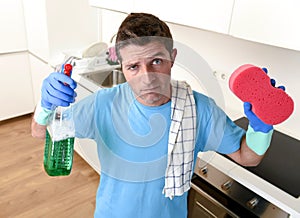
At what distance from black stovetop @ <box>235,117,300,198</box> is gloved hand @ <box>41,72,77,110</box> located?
656 millimetres

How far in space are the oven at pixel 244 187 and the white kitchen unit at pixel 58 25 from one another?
1.31 meters

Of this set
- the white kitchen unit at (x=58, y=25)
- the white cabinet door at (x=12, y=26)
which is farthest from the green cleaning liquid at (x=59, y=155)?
the white cabinet door at (x=12, y=26)

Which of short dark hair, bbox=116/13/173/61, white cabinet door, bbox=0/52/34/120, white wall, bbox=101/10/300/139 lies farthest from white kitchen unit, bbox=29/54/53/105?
short dark hair, bbox=116/13/173/61

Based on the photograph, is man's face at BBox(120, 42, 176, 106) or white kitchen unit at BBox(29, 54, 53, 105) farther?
white kitchen unit at BBox(29, 54, 53, 105)

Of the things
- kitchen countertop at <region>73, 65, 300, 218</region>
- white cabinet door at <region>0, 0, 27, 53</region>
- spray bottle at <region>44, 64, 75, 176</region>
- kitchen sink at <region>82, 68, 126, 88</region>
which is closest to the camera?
spray bottle at <region>44, 64, 75, 176</region>

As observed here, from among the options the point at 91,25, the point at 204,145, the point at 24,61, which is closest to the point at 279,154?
the point at 204,145

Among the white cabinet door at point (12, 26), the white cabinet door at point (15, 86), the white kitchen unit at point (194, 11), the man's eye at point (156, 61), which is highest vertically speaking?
the white kitchen unit at point (194, 11)

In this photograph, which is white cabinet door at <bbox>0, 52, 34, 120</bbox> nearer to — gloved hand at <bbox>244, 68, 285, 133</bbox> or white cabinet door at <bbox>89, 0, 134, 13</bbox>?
white cabinet door at <bbox>89, 0, 134, 13</bbox>

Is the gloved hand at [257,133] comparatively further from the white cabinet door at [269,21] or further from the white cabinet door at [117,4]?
the white cabinet door at [117,4]

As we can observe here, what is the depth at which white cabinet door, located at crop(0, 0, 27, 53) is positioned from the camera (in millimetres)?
2080

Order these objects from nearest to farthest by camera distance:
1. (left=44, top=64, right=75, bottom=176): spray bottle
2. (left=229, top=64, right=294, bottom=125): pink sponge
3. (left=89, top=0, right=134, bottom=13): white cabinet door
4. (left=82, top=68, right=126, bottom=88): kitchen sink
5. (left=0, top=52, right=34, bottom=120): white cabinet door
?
(left=229, top=64, right=294, bottom=125): pink sponge → (left=44, top=64, right=75, bottom=176): spray bottle → (left=89, top=0, right=134, bottom=13): white cabinet door → (left=82, top=68, right=126, bottom=88): kitchen sink → (left=0, top=52, right=34, bottom=120): white cabinet door

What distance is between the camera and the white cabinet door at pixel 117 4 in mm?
1319

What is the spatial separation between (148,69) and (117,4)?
800 millimetres

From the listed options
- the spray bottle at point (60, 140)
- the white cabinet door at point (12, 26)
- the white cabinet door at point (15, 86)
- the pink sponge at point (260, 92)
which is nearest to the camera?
the pink sponge at point (260, 92)
